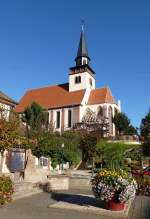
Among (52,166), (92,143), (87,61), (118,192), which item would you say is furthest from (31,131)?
(87,61)

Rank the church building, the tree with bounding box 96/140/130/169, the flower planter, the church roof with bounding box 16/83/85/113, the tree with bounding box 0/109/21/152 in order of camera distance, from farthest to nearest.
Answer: the church roof with bounding box 16/83/85/113, the church building, the tree with bounding box 96/140/130/169, the tree with bounding box 0/109/21/152, the flower planter

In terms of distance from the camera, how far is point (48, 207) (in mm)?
9609

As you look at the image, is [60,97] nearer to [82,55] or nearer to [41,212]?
[82,55]

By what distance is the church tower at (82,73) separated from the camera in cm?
6643

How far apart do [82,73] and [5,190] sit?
58.3 m

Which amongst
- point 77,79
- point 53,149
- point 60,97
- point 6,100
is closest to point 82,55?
point 77,79

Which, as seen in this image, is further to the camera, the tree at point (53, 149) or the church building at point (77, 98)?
the church building at point (77, 98)

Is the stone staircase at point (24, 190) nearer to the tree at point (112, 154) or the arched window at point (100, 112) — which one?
the tree at point (112, 154)

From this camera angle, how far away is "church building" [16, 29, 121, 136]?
6228 cm

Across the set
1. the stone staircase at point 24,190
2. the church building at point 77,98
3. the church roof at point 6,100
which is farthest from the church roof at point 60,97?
the stone staircase at point 24,190

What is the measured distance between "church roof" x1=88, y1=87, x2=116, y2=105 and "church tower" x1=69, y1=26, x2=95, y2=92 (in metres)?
2.26

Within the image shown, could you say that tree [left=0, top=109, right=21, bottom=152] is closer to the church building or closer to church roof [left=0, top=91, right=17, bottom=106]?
church roof [left=0, top=91, right=17, bottom=106]

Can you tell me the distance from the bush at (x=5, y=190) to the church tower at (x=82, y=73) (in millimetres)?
56374

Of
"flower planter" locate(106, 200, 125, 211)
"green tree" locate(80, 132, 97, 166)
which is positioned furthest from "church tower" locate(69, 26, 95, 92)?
"flower planter" locate(106, 200, 125, 211)
